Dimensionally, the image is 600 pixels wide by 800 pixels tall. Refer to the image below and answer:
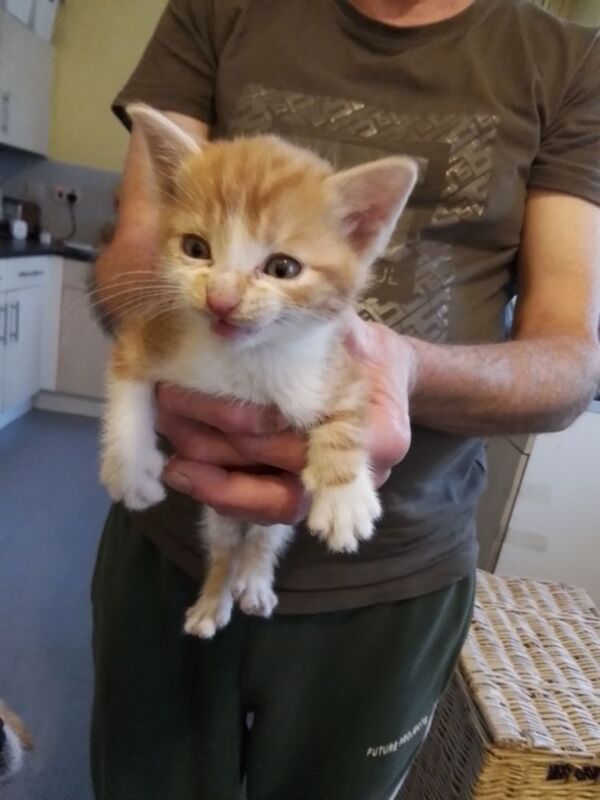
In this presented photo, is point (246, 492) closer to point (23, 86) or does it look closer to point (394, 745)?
point (394, 745)

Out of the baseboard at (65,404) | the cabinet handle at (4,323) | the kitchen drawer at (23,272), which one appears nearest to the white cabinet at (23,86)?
the kitchen drawer at (23,272)

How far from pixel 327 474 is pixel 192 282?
0.72 ft

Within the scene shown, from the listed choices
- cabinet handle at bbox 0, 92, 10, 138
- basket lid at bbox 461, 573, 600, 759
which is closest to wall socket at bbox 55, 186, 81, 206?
cabinet handle at bbox 0, 92, 10, 138

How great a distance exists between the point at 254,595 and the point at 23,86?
3860mm

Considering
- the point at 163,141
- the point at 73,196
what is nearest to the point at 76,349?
the point at 73,196

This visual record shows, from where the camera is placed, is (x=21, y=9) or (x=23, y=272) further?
(x=21, y=9)

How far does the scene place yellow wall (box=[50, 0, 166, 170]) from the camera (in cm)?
414

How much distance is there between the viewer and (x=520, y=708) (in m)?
1.28

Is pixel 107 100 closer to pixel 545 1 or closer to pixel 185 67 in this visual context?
pixel 545 1

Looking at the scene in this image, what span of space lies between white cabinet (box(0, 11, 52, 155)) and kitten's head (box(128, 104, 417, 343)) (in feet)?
11.3

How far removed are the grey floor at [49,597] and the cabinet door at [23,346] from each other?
0.75ft

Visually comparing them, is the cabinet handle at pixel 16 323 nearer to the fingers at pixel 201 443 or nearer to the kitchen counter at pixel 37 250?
the kitchen counter at pixel 37 250

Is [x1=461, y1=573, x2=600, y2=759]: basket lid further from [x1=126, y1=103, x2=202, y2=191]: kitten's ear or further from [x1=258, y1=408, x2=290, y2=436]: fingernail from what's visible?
[x1=126, y1=103, x2=202, y2=191]: kitten's ear

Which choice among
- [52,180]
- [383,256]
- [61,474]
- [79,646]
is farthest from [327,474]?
[52,180]
